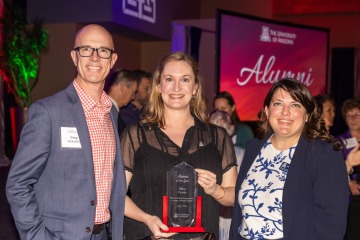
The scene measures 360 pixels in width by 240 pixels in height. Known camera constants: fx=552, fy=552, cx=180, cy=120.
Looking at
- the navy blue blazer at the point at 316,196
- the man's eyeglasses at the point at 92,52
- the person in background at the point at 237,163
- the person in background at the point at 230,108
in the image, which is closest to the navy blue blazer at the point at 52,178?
the man's eyeglasses at the point at 92,52

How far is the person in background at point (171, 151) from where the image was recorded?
2.52 m

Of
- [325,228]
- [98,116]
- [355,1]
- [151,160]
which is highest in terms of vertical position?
[355,1]

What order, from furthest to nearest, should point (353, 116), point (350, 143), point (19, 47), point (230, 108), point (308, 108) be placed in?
1. point (19, 47)
2. point (230, 108)
3. point (353, 116)
4. point (350, 143)
5. point (308, 108)

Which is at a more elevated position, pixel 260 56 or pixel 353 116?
pixel 260 56

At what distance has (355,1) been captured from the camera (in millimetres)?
13523

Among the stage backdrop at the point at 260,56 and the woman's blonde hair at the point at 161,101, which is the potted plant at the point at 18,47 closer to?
the stage backdrop at the point at 260,56

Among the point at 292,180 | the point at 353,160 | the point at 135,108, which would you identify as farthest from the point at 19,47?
the point at 292,180

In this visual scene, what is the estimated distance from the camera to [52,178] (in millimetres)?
2158

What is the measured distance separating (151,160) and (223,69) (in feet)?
19.6

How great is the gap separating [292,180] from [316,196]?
12 centimetres

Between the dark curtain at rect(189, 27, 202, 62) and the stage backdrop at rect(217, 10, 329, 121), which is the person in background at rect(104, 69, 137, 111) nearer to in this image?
the stage backdrop at rect(217, 10, 329, 121)

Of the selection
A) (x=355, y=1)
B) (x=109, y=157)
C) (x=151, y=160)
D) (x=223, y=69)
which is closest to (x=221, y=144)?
(x=151, y=160)

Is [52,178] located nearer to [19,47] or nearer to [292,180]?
[292,180]

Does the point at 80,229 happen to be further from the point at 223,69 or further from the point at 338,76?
the point at 338,76
